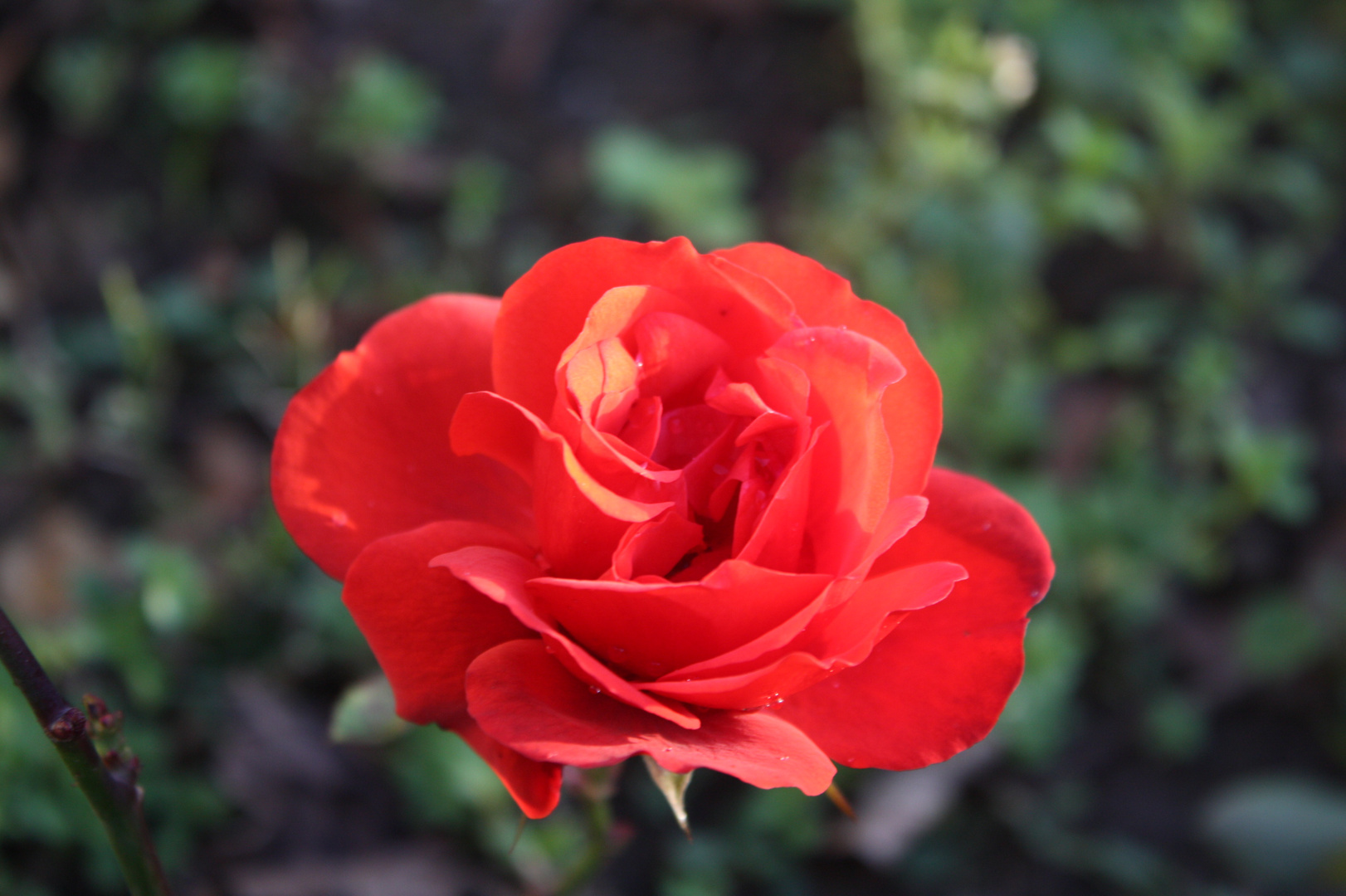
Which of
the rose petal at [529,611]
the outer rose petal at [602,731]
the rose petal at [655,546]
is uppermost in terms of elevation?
the rose petal at [655,546]

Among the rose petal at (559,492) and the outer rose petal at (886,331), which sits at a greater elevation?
the outer rose petal at (886,331)

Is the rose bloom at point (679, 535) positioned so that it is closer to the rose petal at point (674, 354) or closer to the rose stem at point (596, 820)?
the rose petal at point (674, 354)

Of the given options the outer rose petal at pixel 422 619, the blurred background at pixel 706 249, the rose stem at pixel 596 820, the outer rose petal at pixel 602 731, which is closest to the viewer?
the outer rose petal at pixel 602 731

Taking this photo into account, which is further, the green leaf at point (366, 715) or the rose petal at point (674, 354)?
the green leaf at point (366, 715)

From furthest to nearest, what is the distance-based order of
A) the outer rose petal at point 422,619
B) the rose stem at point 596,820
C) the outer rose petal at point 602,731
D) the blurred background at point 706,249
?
the blurred background at point 706,249 → the rose stem at point 596,820 → the outer rose petal at point 422,619 → the outer rose petal at point 602,731

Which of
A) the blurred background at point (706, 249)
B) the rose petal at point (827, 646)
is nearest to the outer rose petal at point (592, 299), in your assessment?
the rose petal at point (827, 646)

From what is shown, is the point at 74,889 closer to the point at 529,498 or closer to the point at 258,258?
the point at 529,498

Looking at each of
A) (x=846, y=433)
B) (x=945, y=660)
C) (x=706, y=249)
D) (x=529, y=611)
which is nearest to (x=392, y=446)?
(x=529, y=611)
